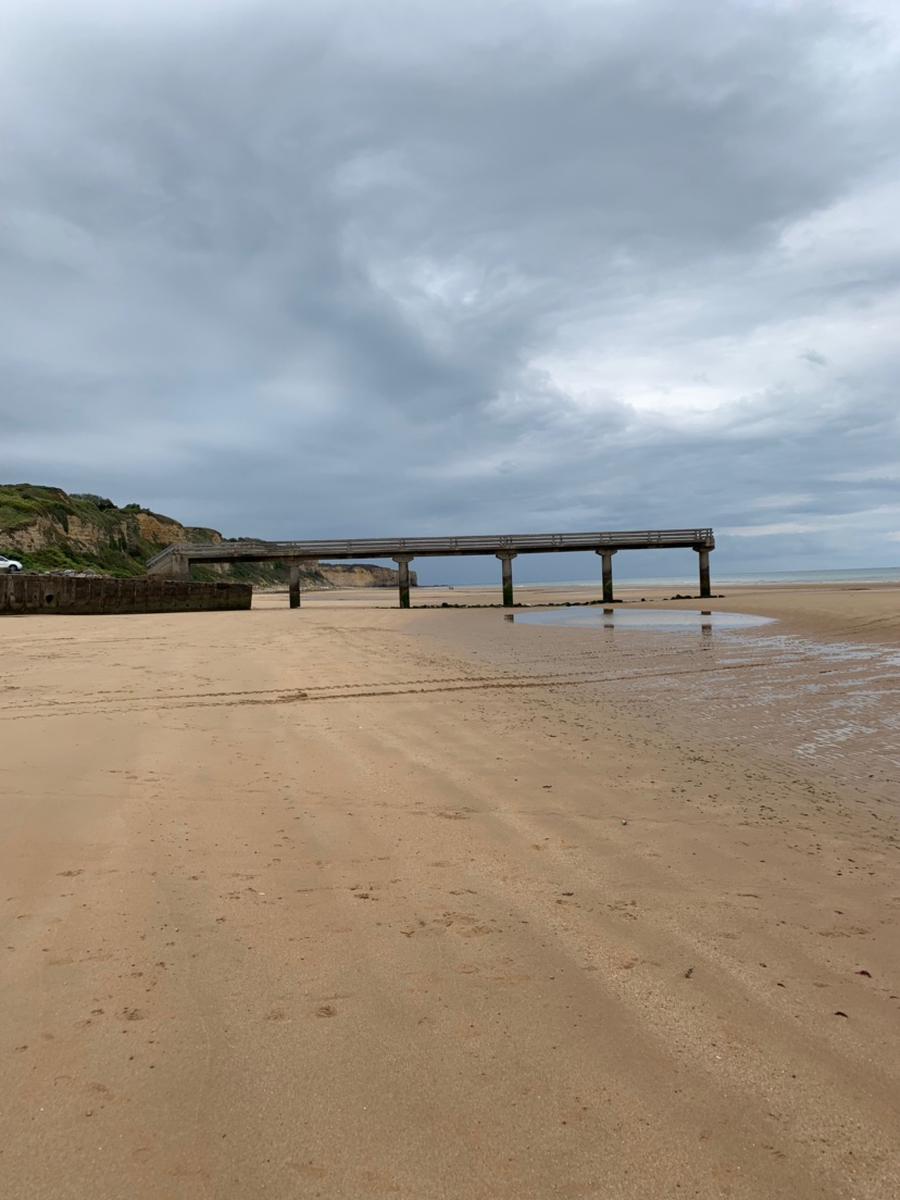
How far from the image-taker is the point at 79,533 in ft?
166

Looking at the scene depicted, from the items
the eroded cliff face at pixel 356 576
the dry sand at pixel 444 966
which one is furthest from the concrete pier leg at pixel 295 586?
the eroded cliff face at pixel 356 576

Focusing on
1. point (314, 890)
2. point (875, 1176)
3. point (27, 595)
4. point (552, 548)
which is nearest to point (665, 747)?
point (314, 890)

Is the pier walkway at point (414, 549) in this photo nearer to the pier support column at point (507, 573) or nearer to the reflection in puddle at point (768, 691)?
the pier support column at point (507, 573)

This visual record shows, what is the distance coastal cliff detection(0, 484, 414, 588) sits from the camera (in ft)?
140

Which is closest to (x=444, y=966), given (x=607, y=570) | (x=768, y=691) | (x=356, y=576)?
(x=768, y=691)

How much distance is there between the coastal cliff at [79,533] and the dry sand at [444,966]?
1430 inches

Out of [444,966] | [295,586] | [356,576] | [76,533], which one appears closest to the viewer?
[444,966]

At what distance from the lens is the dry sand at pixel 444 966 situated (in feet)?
5.69

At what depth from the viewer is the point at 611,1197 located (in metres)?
1.60

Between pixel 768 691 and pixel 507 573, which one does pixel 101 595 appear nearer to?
pixel 768 691

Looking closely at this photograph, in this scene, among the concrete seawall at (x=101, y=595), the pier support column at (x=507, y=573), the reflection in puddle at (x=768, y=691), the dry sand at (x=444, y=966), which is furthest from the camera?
the pier support column at (x=507, y=573)

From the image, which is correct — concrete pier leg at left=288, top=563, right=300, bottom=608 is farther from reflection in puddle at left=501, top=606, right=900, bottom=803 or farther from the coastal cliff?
reflection in puddle at left=501, top=606, right=900, bottom=803

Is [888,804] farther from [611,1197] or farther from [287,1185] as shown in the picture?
[287,1185]

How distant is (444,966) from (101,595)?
77.0 ft
